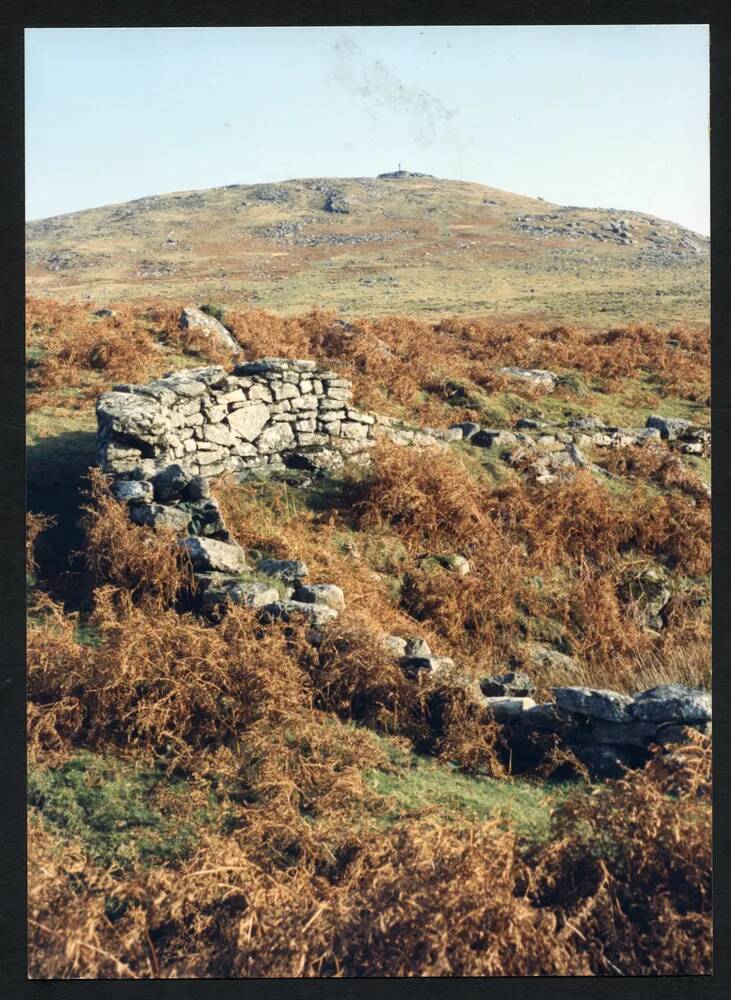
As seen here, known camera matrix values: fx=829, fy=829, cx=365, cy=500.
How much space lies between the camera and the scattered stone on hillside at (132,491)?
28.6 feet

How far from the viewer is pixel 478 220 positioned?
55.8 meters

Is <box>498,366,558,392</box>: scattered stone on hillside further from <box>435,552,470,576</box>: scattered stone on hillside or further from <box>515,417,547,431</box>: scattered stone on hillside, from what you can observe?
<box>435,552,470,576</box>: scattered stone on hillside

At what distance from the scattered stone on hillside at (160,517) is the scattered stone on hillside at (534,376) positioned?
31.4 ft

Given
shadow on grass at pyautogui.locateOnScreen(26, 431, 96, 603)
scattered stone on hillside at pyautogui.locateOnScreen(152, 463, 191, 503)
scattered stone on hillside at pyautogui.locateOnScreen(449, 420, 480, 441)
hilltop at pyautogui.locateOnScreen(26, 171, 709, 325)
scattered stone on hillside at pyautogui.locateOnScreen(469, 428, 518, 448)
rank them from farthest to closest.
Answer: hilltop at pyautogui.locateOnScreen(26, 171, 709, 325), scattered stone on hillside at pyautogui.locateOnScreen(449, 420, 480, 441), scattered stone on hillside at pyautogui.locateOnScreen(469, 428, 518, 448), scattered stone on hillside at pyautogui.locateOnScreen(152, 463, 191, 503), shadow on grass at pyautogui.locateOnScreen(26, 431, 96, 603)

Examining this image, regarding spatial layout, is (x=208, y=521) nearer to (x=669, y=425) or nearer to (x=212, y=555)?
(x=212, y=555)

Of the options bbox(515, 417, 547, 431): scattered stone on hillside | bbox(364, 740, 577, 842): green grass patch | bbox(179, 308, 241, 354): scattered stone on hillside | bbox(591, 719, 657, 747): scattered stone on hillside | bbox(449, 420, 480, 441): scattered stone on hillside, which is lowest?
bbox(364, 740, 577, 842): green grass patch

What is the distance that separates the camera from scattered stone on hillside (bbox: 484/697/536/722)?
6.71m

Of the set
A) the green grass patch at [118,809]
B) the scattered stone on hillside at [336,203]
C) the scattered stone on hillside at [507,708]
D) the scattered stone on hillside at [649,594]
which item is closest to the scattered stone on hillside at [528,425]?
the scattered stone on hillside at [649,594]

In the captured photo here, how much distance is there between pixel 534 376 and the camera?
55.6 feet

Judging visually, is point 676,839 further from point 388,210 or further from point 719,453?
point 388,210

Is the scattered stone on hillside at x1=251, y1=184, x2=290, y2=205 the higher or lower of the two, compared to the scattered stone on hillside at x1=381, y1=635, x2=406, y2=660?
higher

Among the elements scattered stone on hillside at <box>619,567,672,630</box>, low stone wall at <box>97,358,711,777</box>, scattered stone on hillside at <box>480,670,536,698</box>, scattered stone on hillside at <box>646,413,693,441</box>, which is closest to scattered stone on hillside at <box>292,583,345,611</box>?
low stone wall at <box>97,358,711,777</box>

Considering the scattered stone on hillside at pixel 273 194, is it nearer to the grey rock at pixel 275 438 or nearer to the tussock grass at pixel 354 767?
the grey rock at pixel 275 438

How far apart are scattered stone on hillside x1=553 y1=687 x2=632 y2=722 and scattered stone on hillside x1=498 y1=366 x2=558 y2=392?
34.9 ft
